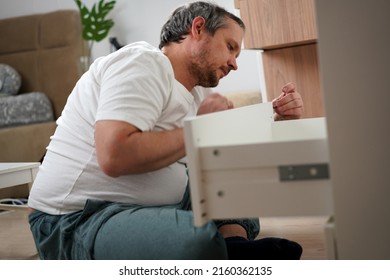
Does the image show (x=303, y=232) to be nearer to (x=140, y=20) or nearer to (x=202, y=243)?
(x=202, y=243)

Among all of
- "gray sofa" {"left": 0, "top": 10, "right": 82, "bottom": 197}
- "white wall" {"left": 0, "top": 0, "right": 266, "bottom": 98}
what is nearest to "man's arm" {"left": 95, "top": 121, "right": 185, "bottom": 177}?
"white wall" {"left": 0, "top": 0, "right": 266, "bottom": 98}

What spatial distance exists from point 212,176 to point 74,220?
1.39 feet

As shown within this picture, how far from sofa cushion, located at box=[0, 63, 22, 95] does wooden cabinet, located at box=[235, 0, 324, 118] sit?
158cm

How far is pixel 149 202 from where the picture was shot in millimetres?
1128

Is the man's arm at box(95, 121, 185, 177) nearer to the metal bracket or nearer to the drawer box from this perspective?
the drawer box

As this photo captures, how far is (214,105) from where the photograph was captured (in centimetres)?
120

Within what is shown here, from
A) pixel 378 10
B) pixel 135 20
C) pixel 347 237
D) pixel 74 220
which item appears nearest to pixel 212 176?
pixel 347 237

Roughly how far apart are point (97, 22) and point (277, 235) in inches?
82.2

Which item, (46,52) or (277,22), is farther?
(46,52)

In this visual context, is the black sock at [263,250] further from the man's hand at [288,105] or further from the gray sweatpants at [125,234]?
the man's hand at [288,105]

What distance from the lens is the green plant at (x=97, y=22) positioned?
11.1 feet

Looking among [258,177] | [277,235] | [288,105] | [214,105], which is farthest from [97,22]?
[258,177]

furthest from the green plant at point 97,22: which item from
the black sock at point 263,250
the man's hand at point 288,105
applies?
the black sock at point 263,250
